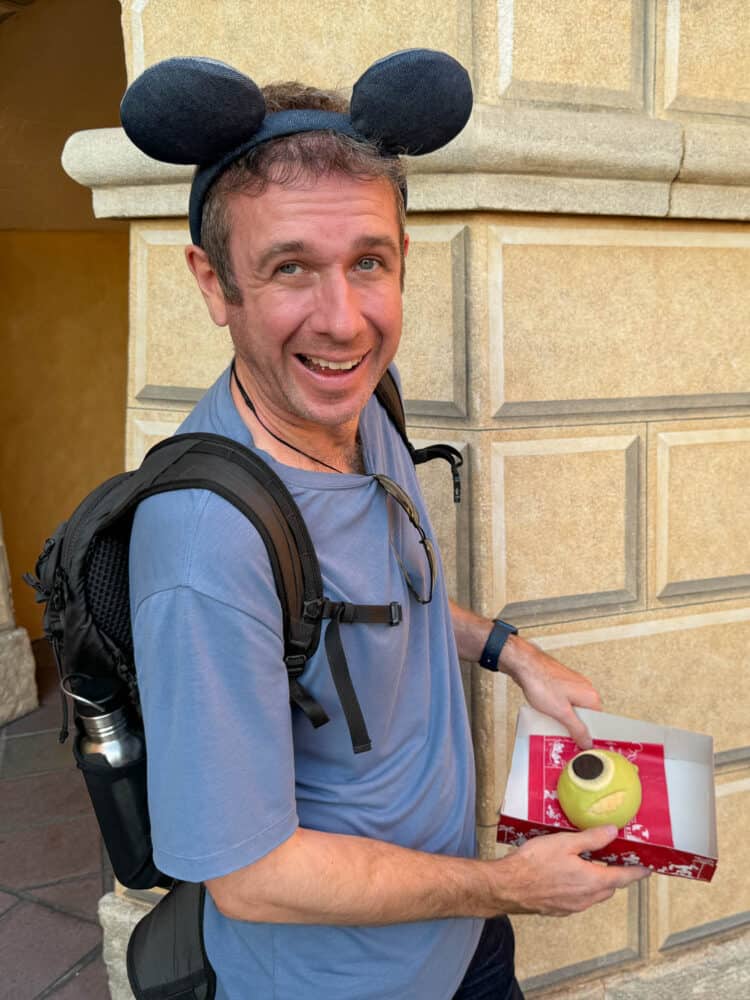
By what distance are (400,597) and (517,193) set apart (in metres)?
1.12

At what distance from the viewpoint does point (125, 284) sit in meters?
6.57

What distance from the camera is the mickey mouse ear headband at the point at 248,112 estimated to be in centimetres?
126

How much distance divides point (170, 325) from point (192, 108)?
136cm

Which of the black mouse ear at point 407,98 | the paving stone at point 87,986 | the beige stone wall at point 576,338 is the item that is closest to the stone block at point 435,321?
the beige stone wall at point 576,338

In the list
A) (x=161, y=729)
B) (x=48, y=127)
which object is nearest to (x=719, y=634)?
(x=161, y=729)

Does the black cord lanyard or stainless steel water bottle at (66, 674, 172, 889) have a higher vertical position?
the black cord lanyard

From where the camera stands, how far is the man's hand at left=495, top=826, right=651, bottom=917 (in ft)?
4.77

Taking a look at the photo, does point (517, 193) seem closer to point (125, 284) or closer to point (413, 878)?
point (413, 878)

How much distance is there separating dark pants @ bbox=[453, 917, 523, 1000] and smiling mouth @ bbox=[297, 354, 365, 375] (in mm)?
1036

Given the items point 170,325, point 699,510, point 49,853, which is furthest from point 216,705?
point 49,853

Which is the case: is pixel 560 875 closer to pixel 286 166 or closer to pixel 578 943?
pixel 286 166

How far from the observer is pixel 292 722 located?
53.9 inches

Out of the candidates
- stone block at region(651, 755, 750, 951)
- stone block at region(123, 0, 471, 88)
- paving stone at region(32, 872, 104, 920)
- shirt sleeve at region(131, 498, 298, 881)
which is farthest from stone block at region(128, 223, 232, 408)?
paving stone at region(32, 872, 104, 920)

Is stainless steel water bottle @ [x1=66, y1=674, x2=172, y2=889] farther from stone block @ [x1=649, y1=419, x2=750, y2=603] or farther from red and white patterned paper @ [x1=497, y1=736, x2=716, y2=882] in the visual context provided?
stone block @ [x1=649, y1=419, x2=750, y2=603]
